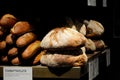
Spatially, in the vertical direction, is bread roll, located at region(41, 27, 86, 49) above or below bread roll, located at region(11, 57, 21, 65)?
above

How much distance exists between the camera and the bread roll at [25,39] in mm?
1162

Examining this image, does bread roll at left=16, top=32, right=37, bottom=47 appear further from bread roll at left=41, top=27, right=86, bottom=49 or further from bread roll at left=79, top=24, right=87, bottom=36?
bread roll at left=79, top=24, right=87, bottom=36

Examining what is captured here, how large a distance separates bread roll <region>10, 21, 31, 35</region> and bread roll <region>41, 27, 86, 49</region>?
11 centimetres

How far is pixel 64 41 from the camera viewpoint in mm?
1085

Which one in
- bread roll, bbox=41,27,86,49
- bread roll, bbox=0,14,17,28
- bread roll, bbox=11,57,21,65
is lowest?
bread roll, bbox=11,57,21,65

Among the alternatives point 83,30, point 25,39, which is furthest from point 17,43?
point 83,30

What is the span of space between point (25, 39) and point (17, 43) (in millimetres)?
34

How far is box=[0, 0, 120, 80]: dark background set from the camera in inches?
54.9

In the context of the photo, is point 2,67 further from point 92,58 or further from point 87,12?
point 87,12

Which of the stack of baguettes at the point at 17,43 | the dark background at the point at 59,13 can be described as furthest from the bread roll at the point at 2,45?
the dark background at the point at 59,13

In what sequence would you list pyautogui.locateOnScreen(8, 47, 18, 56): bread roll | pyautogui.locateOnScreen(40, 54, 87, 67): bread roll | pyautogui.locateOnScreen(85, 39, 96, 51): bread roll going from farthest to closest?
1. pyautogui.locateOnScreen(85, 39, 96, 51): bread roll
2. pyautogui.locateOnScreen(8, 47, 18, 56): bread roll
3. pyautogui.locateOnScreen(40, 54, 87, 67): bread roll

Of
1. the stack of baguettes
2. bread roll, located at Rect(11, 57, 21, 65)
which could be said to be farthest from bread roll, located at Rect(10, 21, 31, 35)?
bread roll, located at Rect(11, 57, 21, 65)

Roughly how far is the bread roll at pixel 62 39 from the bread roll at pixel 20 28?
0.37 ft

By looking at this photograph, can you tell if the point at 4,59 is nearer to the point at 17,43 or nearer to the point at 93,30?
the point at 17,43
